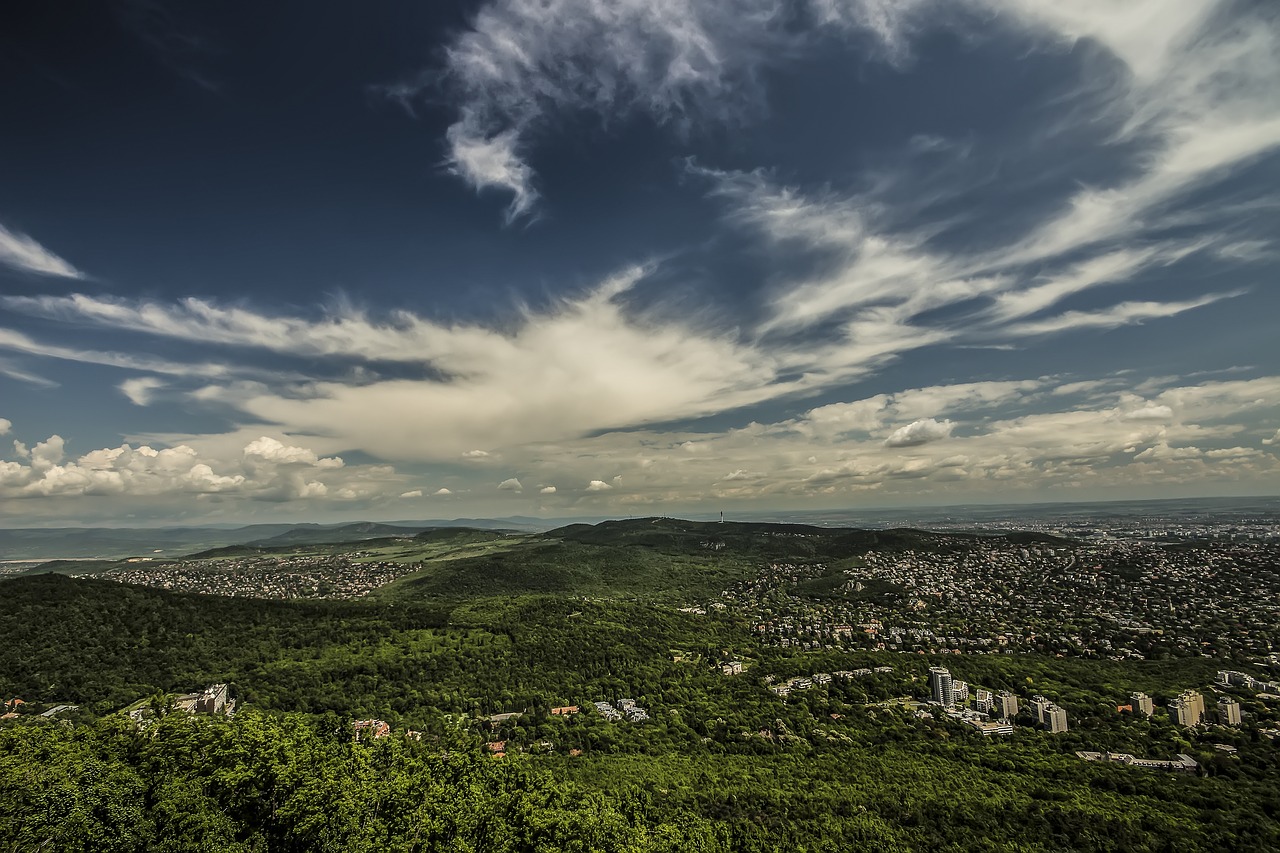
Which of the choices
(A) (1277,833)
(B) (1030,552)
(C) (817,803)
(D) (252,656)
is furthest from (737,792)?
(B) (1030,552)

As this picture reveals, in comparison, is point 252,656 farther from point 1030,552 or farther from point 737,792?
point 1030,552

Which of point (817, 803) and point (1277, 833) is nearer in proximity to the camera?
point (1277, 833)

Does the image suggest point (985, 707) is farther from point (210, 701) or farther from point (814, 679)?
point (210, 701)

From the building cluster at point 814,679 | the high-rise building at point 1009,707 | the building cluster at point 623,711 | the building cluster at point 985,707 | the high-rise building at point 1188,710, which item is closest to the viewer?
the high-rise building at point 1188,710

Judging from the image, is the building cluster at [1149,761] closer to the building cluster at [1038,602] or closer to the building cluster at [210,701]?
the building cluster at [1038,602]

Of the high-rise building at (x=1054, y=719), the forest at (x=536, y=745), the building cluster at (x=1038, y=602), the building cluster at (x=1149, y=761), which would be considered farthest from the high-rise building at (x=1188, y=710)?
the building cluster at (x=1038, y=602)
